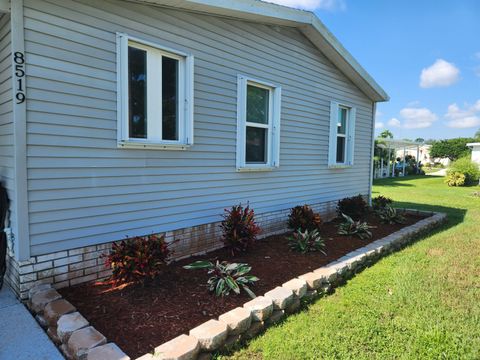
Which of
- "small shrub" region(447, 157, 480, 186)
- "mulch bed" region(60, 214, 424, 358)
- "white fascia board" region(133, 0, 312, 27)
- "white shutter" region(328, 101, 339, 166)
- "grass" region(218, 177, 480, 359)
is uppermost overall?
"white fascia board" region(133, 0, 312, 27)

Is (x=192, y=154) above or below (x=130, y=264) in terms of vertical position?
above

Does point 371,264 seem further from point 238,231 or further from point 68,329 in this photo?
point 68,329

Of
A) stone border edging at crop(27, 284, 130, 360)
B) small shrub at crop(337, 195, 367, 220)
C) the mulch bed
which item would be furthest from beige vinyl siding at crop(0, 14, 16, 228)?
small shrub at crop(337, 195, 367, 220)

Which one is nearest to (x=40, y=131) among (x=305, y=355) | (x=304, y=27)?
(x=305, y=355)

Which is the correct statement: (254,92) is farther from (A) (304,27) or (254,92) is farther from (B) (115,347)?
(B) (115,347)

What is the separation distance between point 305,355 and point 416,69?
29.2 metres

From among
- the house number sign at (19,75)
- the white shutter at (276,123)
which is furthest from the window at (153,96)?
the white shutter at (276,123)

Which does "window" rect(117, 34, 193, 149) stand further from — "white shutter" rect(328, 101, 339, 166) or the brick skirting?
"white shutter" rect(328, 101, 339, 166)

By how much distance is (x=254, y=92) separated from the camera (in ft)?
17.3

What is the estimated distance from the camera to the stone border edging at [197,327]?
207 cm

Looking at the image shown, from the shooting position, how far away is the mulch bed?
2438mm

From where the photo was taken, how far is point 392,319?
2.95 m

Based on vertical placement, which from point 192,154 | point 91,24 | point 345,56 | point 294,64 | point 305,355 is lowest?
point 305,355

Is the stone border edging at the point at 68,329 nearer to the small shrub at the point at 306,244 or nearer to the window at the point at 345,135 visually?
the small shrub at the point at 306,244
